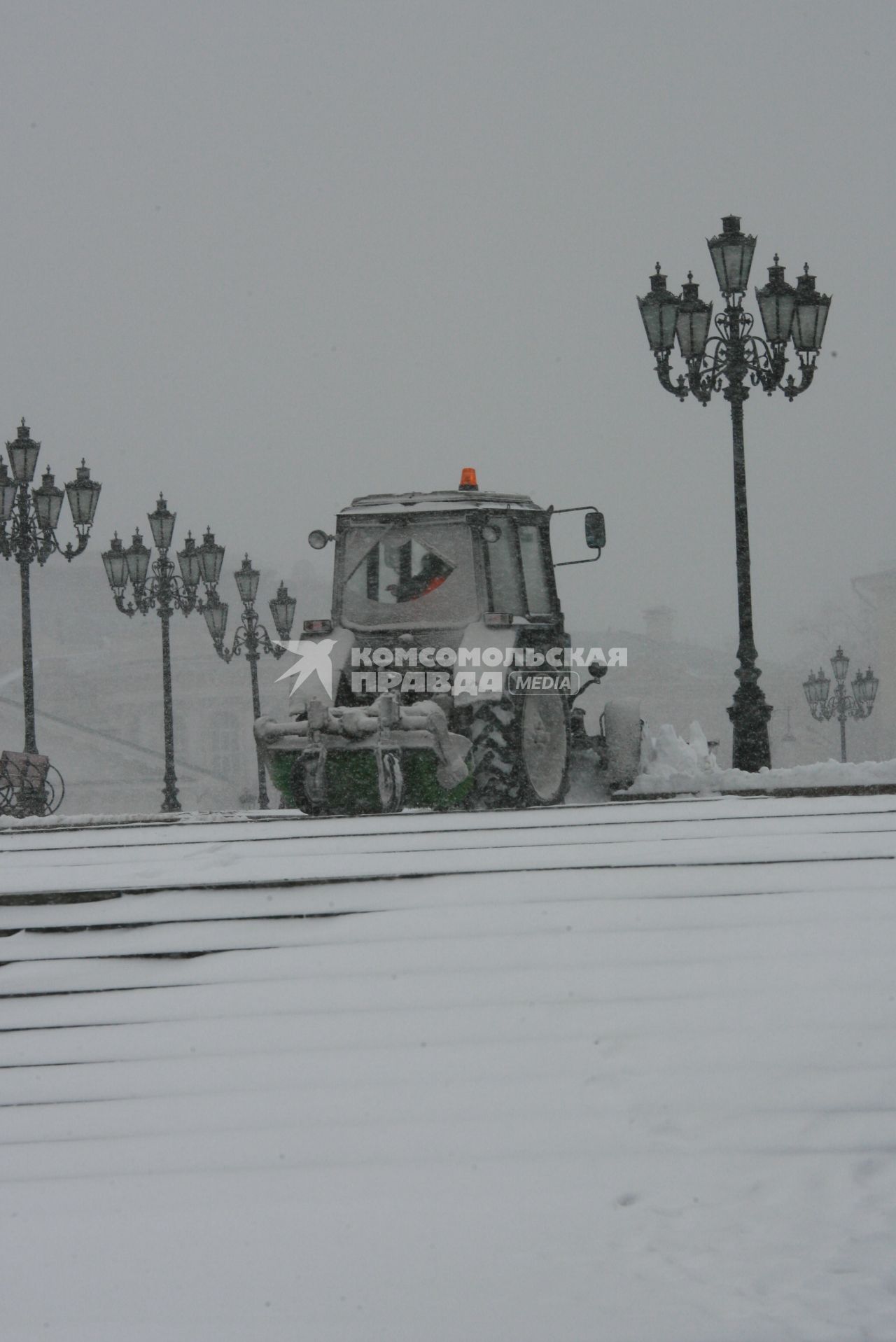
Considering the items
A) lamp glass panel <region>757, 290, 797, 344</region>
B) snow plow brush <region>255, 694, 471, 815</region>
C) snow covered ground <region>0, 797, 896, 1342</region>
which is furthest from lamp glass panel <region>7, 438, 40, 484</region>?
snow covered ground <region>0, 797, 896, 1342</region>

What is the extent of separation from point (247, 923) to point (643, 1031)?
1.37m

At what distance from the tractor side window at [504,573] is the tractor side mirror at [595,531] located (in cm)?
51

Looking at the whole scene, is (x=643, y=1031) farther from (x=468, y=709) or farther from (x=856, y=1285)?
(x=468, y=709)

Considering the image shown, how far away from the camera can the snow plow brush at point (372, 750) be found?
9750mm

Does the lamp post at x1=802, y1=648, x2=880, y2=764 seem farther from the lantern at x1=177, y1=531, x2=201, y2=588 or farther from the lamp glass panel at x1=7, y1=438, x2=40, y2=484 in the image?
the lamp glass panel at x1=7, y1=438, x2=40, y2=484

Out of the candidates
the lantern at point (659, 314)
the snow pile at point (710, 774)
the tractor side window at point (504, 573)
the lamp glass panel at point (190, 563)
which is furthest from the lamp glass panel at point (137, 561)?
the tractor side window at point (504, 573)

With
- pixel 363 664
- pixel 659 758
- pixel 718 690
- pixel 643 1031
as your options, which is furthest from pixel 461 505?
pixel 718 690

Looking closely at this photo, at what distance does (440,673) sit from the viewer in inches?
423

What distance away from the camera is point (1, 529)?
17.7m

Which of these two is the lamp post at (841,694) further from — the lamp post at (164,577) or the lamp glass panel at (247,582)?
the lamp post at (164,577)

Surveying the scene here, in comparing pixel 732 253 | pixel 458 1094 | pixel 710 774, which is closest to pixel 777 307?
pixel 732 253
